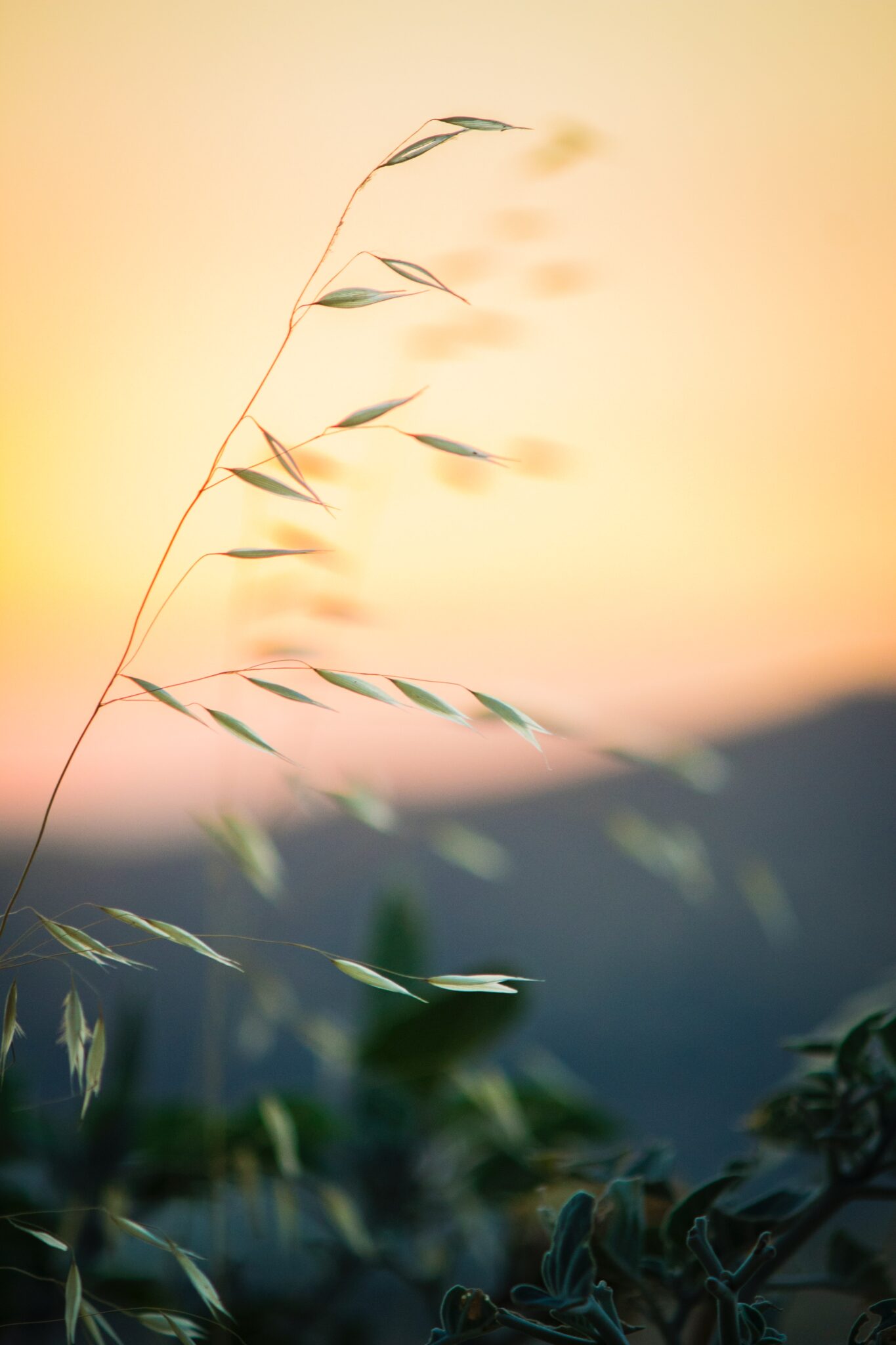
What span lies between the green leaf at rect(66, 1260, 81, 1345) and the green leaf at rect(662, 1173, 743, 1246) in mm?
140

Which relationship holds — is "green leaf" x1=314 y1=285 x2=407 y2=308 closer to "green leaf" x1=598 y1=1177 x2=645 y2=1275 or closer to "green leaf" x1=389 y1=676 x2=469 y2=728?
"green leaf" x1=389 y1=676 x2=469 y2=728

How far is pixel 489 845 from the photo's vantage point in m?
0.41

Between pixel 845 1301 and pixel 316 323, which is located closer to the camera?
pixel 845 1301

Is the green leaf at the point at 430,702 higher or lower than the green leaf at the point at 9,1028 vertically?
higher

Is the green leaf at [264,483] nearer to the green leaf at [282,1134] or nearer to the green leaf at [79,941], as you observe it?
the green leaf at [79,941]

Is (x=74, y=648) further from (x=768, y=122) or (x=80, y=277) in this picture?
(x=768, y=122)

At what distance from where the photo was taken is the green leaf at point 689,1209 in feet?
0.76

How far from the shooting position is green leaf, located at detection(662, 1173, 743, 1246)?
0.76 ft

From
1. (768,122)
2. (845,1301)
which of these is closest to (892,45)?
(768,122)

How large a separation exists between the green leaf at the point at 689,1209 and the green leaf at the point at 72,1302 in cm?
14

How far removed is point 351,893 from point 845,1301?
0.55 m

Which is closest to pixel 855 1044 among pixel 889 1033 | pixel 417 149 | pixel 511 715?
pixel 889 1033

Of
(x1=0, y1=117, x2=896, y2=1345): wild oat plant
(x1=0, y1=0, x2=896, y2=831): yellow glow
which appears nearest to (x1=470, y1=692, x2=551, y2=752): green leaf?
(x1=0, y1=117, x2=896, y2=1345): wild oat plant

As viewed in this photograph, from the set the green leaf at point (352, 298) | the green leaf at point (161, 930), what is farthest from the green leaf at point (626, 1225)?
the green leaf at point (352, 298)
